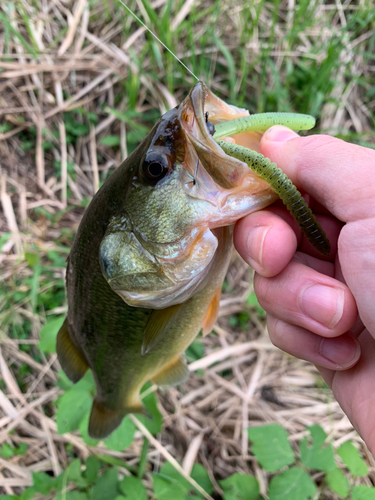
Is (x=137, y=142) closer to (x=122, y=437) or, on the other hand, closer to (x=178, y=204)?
(x=178, y=204)

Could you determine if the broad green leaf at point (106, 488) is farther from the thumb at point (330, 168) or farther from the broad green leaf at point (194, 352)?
the thumb at point (330, 168)

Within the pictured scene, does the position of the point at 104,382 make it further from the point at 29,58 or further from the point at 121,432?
the point at 29,58

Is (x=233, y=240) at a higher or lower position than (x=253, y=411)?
higher

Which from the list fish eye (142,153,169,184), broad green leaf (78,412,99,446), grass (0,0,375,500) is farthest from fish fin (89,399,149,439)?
fish eye (142,153,169,184)

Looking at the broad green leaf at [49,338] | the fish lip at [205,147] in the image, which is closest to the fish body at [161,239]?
the fish lip at [205,147]

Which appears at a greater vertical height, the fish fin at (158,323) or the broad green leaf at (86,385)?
the fish fin at (158,323)

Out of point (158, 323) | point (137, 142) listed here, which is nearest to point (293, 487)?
point (158, 323)

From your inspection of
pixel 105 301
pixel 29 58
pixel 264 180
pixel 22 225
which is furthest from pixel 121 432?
pixel 29 58
